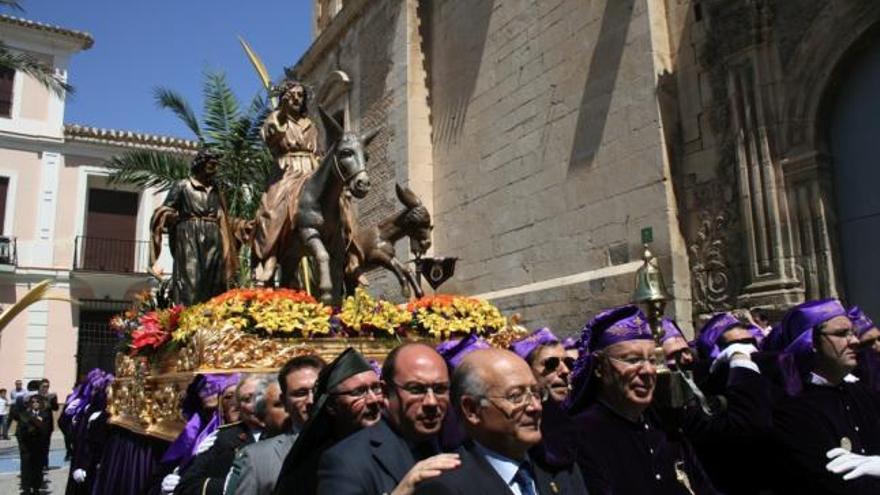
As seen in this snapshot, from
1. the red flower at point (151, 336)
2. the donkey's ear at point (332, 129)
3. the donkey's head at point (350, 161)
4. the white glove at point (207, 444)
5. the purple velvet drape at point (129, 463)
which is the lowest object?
the purple velvet drape at point (129, 463)

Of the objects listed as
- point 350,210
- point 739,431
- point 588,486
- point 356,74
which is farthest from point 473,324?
point 356,74

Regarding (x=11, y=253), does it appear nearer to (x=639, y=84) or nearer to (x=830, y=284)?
(x=639, y=84)

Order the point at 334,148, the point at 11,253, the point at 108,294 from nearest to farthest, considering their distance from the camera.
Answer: the point at 334,148
the point at 11,253
the point at 108,294

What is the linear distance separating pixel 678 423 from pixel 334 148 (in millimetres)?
4338

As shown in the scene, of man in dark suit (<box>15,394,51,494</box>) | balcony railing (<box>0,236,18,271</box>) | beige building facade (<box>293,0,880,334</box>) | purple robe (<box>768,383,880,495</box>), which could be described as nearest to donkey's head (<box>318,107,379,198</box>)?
purple robe (<box>768,383,880,495</box>)

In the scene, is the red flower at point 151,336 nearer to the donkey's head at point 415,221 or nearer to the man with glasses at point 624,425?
the donkey's head at point 415,221

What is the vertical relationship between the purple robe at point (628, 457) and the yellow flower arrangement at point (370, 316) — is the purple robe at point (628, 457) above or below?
below

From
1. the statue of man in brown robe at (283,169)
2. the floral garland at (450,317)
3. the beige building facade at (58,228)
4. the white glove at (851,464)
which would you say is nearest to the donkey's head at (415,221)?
the statue of man in brown robe at (283,169)

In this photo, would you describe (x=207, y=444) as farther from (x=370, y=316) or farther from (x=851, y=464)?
(x=851, y=464)

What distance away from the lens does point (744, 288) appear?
9125 mm

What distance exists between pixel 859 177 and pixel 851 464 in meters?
6.42

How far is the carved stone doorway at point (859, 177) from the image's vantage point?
8.55 m

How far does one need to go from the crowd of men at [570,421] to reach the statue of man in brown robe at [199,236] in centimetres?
359

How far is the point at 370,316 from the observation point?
6.61 metres
